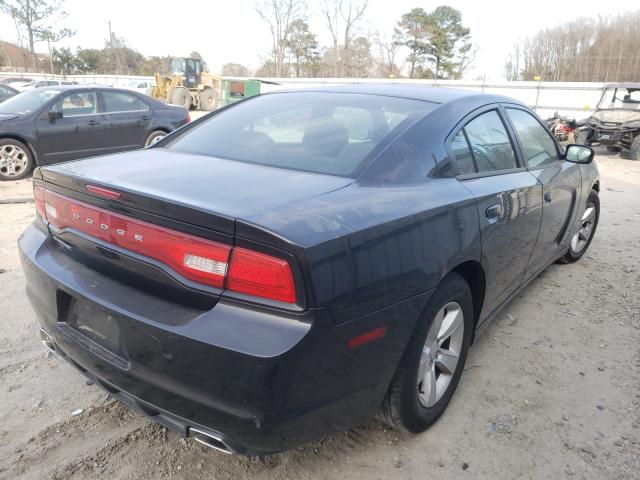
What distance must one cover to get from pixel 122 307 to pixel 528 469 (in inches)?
71.1

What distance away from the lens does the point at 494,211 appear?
2523 mm

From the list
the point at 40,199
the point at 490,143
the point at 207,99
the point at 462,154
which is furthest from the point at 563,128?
the point at 207,99

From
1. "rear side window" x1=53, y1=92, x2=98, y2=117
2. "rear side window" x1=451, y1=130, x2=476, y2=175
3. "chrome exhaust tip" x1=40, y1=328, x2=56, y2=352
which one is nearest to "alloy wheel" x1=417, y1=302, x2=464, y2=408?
"rear side window" x1=451, y1=130, x2=476, y2=175

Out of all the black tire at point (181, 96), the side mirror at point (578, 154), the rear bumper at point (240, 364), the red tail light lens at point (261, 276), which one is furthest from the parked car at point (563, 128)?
the black tire at point (181, 96)

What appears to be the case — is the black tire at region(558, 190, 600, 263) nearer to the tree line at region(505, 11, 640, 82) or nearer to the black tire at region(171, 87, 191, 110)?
the black tire at region(171, 87, 191, 110)

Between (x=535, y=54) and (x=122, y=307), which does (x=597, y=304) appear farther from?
(x=535, y=54)

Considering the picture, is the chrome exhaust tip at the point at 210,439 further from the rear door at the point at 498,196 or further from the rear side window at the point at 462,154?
the rear side window at the point at 462,154

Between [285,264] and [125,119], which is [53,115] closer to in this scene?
[125,119]

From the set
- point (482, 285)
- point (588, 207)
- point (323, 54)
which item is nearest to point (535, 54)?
point (323, 54)

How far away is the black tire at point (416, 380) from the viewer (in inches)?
78.4

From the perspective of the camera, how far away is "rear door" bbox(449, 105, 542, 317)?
247cm

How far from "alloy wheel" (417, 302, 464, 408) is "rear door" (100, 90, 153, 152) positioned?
294 inches

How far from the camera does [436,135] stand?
2348mm

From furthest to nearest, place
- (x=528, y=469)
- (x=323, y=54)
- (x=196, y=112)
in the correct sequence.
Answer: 1. (x=323, y=54)
2. (x=196, y=112)
3. (x=528, y=469)
